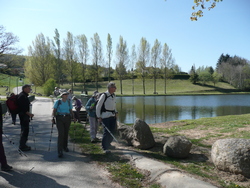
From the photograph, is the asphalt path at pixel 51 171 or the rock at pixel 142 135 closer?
the asphalt path at pixel 51 171

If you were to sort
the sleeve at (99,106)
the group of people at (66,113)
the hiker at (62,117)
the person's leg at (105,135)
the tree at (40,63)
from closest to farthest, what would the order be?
the hiker at (62,117)
the group of people at (66,113)
the sleeve at (99,106)
the person's leg at (105,135)
the tree at (40,63)

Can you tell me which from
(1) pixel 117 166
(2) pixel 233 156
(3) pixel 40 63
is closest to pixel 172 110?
(1) pixel 117 166

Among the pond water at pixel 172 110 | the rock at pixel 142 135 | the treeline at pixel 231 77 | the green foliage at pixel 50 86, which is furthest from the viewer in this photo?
the treeline at pixel 231 77

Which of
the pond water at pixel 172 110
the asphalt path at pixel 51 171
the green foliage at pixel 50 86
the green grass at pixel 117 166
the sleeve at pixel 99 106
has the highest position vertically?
the green foliage at pixel 50 86

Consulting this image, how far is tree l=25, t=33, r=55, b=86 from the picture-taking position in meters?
57.9

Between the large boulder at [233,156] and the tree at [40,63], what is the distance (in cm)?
5818

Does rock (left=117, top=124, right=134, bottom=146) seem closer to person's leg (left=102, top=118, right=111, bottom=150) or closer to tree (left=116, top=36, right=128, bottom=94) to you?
person's leg (left=102, top=118, right=111, bottom=150)

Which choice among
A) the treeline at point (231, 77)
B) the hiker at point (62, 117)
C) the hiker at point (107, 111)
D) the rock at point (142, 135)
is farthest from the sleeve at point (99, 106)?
the treeline at point (231, 77)

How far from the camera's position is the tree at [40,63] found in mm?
57906

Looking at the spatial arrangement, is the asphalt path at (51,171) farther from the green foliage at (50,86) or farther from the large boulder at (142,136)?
Result: the green foliage at (50,86)

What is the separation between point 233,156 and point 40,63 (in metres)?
59.3

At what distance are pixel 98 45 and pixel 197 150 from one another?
62.0 m

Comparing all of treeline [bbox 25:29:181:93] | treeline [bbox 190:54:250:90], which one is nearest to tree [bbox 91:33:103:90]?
treeline [bbox 25:29:181:93]

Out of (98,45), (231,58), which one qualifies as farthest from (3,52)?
(231,58)
